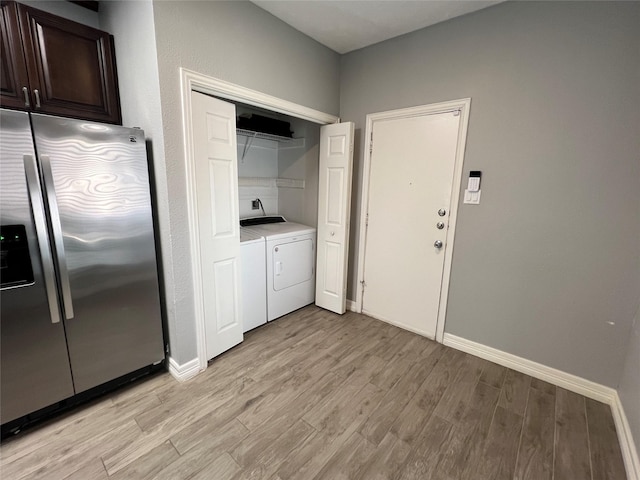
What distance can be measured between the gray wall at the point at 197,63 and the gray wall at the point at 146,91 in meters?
0.03

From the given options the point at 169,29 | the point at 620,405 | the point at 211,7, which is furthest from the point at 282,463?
the point at 211,7

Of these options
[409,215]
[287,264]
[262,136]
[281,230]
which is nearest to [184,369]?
[287,264]

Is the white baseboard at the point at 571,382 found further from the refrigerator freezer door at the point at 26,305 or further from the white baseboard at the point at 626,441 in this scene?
the refrigerator freezer door at the point at 26,305

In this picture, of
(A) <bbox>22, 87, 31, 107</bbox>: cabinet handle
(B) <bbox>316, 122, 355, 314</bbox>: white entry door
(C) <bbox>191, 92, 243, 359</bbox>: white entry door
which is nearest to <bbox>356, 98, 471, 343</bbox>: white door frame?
(B) <bbox>316, 122, 355, 314</bbox>: white entry door

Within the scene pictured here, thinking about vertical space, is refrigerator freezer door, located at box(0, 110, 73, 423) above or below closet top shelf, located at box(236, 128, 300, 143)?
below

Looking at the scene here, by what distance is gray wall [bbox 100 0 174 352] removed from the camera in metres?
1.63

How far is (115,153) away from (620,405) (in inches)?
132

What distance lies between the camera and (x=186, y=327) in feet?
6.36

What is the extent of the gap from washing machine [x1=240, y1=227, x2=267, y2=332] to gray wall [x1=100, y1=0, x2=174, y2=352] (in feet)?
2.03

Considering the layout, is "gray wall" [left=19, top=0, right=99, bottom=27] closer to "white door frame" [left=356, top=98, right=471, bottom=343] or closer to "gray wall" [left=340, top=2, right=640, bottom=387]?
"white door frame" [left=356, top=98, right=471, bottom=343]

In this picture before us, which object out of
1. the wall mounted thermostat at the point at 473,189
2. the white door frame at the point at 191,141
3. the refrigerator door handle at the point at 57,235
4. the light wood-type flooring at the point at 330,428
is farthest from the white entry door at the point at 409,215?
the refrigerator door handle at the point at 57,235

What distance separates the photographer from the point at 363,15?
83.1 inches

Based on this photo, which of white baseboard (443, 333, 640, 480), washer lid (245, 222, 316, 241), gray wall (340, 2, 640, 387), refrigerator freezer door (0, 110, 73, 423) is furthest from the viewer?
washer lid (245, 222, 316, 241)

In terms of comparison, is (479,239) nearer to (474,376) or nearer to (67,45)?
(474,376)
